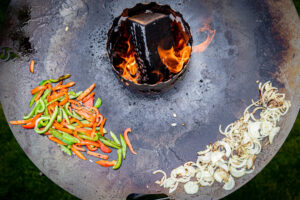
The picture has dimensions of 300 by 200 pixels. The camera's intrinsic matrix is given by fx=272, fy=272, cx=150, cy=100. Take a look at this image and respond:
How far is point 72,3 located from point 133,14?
2.52ft

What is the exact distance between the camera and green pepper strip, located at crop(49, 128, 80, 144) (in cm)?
299

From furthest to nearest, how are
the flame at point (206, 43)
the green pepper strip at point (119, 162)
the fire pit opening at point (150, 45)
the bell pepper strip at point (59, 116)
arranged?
Answer: the flame at point (206, 43)
the bell pepper strip at point (59, 116)
the green pepper strip at point (119, 162)
the fire pit opening at point (150, 45)

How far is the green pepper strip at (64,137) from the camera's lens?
2990 mm

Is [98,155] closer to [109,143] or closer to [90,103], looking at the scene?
[109,143]

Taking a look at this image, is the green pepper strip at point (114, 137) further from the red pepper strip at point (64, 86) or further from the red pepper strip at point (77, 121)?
the red pepper strip at point (64, 86)

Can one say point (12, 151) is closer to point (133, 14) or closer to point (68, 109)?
point (68, 109)

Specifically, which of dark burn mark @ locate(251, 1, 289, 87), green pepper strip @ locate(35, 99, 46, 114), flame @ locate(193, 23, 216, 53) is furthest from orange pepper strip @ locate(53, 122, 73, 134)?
dark burn mark @ locate(251, 1, 289, 87)

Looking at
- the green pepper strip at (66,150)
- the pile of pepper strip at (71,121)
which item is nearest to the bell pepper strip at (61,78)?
the pile of pepper strip at (71,121)

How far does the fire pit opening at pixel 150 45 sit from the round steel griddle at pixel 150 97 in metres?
0.17

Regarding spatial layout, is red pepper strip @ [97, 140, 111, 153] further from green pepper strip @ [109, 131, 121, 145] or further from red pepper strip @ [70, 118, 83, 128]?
red pepper strip @ [70, 118, 83, 128]

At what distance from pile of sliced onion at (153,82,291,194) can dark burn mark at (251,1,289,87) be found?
185 mm

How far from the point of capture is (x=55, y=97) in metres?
3.10

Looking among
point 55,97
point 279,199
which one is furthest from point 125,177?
point 279,199

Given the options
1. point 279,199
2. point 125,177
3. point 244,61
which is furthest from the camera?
point 279,199
